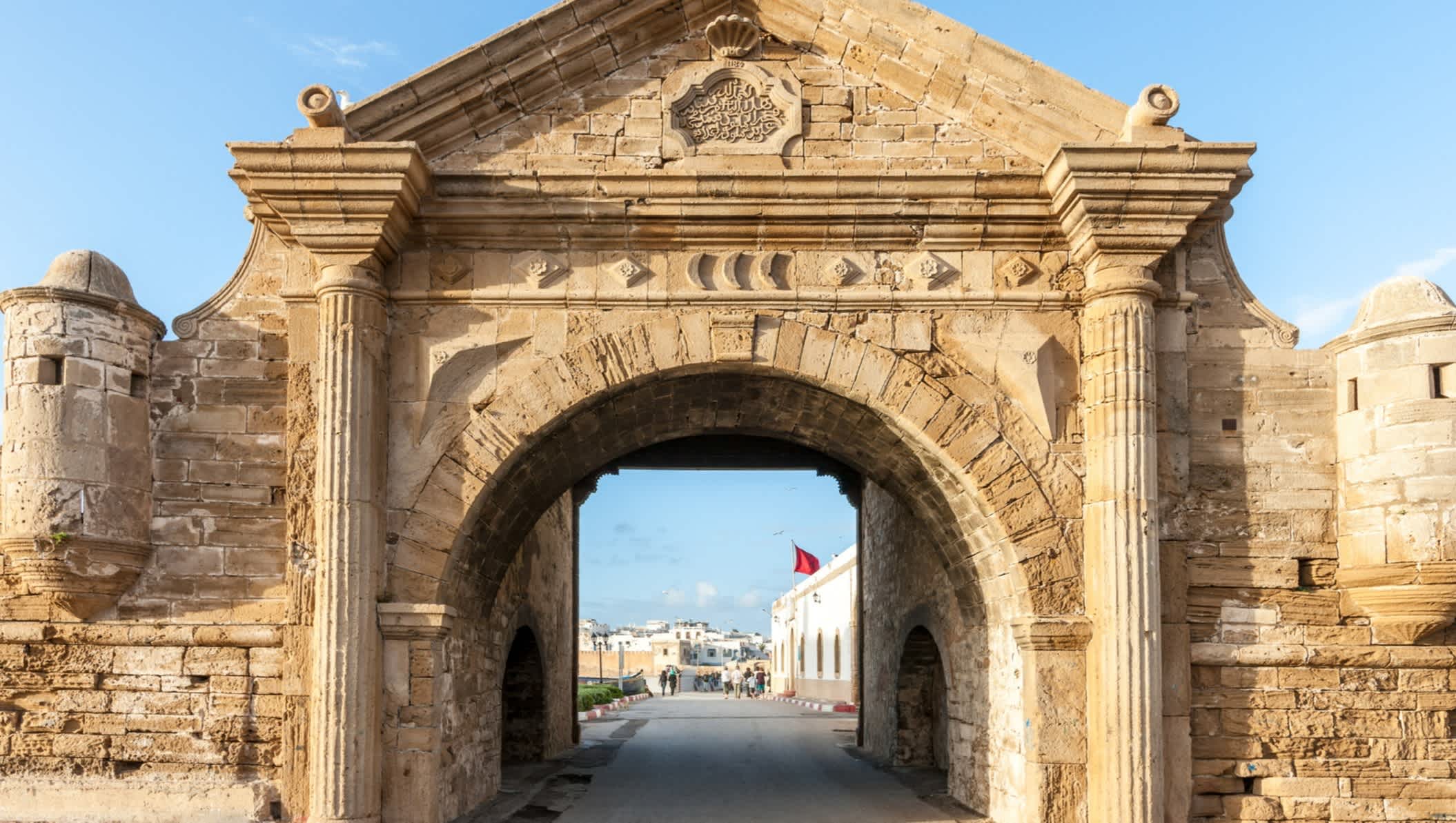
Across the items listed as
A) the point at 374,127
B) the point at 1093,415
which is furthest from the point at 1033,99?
the point at 374,127

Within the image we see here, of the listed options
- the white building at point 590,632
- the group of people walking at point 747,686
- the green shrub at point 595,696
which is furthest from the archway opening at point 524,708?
the white building at point 590,632

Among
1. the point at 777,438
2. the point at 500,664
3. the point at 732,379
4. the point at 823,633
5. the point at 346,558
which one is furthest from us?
the point at 823,633

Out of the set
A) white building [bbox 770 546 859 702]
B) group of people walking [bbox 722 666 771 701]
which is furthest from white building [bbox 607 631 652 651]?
white building [bbox 770 546 859 702]

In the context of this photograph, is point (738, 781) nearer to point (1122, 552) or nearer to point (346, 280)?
point (1122, 552)

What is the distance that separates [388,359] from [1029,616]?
4.11 metres

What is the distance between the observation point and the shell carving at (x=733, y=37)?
7664 mm

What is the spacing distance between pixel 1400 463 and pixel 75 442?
7.61 metres

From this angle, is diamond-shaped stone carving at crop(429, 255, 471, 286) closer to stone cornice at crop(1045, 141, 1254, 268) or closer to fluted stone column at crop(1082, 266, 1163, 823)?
stone cornice at crop(1045, 141, 1254, 268)

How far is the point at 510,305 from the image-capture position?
747 centimetres

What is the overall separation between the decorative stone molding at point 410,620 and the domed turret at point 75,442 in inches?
59.5

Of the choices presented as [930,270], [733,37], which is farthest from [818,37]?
[930,270]

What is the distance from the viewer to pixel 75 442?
7.01 meters

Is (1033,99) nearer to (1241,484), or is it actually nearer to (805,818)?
(1241,484)

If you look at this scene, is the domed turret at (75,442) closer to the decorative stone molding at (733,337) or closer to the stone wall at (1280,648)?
the decorative stone molding at (733,337)
